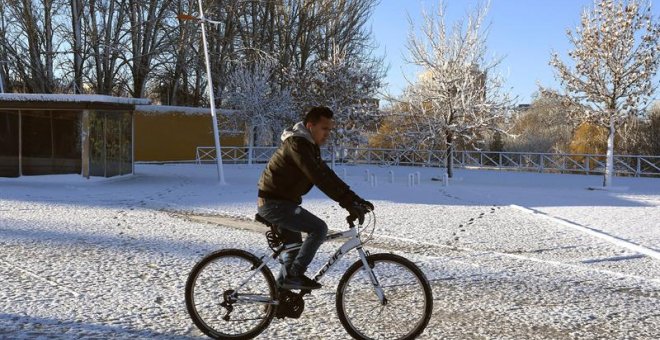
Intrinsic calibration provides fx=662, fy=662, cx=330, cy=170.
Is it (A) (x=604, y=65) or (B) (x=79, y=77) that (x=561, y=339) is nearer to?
(A) (x=604, y=65)

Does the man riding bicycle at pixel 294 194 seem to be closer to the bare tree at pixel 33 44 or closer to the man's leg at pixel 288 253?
Result: the man's leg at pixel 288 253

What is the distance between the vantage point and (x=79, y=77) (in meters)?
31.4

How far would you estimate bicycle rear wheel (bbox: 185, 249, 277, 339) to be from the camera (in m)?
4.43

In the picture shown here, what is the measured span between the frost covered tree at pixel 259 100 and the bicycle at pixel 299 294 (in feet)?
96.7

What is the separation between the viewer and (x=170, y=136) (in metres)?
35.5

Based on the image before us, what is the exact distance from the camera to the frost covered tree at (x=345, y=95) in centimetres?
2688

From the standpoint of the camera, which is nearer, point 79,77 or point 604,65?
point 604,65

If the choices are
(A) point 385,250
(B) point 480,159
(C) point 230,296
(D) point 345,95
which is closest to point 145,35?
(D) point 345,95

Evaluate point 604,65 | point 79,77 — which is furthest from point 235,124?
point 604,65

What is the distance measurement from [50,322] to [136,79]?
30625 mm

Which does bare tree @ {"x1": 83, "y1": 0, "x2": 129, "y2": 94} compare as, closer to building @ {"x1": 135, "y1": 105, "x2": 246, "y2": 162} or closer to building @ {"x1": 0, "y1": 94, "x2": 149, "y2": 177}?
building @ {"x1": 135, "y1": 105, "x2": 246, "y2": 162}

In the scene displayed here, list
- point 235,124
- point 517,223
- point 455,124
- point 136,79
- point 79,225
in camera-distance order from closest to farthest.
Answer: point 79,225, point 517,223, point 455,124, point 136,79, point 235,124

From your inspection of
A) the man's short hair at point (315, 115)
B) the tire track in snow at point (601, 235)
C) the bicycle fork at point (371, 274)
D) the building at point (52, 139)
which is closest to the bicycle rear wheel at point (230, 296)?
the bicycle fork at point (371, 274)

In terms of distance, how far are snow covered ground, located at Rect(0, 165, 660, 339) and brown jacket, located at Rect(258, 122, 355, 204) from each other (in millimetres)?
1078
